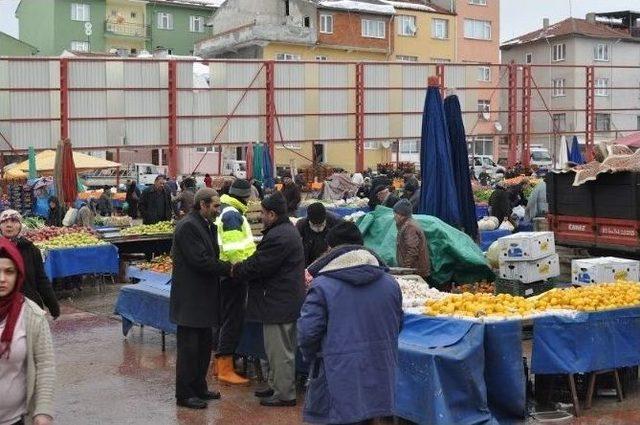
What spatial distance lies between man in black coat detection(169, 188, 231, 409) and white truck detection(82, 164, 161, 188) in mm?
37880

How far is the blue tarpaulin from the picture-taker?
276 inches

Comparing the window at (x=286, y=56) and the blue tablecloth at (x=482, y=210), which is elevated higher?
the window at (x=286, y=56)

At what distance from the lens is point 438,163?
41.2 feet

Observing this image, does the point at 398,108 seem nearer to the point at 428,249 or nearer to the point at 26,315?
the point at 428,249

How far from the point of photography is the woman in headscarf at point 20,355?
4.30 metres

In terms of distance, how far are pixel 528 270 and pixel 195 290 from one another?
448 centimetres

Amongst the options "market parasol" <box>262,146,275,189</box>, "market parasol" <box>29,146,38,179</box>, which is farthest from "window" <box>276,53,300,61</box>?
"market parasol" <box>29,146,38,179</box>

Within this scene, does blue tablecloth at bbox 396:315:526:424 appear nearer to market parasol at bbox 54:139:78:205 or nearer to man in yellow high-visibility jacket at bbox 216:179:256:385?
man in yellow high-visibility jacket at bbox 216:179:256:385

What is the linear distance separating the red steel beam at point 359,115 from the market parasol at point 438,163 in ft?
74.4

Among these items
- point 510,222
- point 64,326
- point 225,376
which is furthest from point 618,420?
point 510,222

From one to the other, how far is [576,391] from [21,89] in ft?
80.6

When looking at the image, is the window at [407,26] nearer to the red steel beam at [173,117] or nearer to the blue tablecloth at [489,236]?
the red steel beam at [173,117]

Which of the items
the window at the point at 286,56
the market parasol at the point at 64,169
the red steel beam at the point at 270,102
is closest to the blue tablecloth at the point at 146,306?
the market parasol at the point at 64,169

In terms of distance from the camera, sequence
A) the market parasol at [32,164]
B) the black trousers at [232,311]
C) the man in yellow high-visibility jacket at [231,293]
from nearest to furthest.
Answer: the man in yellow high-visibility jacket at [231,293], the black trousers at [232,311], the market parasol at [32,164]
